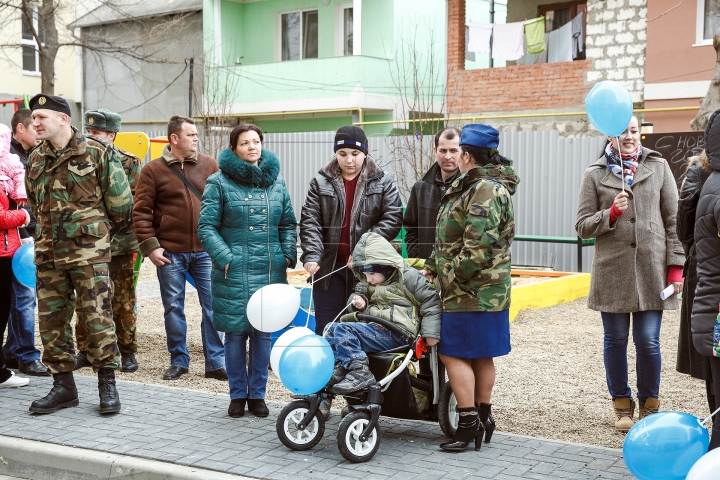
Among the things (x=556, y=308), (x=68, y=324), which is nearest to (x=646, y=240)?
(x=68, y=324)

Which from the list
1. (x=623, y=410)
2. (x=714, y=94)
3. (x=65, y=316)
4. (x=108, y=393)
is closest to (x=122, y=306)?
(x=65, y=316)

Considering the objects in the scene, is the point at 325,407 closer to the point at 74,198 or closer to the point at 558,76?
the point at 74,198

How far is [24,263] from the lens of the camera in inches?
274

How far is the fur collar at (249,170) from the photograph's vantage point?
6047mm

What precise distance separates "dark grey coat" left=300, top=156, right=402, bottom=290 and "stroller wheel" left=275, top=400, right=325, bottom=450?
1.07 metres

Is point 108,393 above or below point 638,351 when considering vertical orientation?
below

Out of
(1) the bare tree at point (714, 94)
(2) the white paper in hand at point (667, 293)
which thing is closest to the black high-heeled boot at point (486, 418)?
(2) the white paper in hand at point (667, 293)

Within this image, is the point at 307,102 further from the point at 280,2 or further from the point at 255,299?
the point at 255,299

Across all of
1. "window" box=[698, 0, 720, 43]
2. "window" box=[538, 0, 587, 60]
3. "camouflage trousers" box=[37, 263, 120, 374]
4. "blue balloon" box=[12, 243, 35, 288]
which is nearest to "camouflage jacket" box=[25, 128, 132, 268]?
"camouflage trousers" box=[37, 263, 120, 374]

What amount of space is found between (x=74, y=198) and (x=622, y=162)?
3723 mm

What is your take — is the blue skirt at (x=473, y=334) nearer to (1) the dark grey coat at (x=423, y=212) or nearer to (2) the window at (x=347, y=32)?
(1) the dark grey coat at (x=423, y=212)

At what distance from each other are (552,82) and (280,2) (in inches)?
357

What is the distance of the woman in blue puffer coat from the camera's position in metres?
6.04

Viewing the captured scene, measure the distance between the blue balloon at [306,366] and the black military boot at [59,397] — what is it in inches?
79.9
